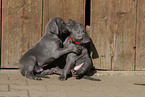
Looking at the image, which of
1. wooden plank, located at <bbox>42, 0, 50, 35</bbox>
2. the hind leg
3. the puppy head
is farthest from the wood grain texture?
the hind leg

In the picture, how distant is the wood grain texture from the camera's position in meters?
5.54

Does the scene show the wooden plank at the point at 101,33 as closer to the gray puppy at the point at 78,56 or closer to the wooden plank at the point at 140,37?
the gray puppy at the point at 78,56

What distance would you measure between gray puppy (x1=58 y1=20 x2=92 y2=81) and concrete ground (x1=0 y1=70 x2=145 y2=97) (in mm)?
217

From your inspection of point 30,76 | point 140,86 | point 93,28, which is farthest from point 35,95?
point 93,28

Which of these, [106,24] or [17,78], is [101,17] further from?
[17,78]

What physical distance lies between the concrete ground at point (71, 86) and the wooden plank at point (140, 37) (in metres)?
0.37

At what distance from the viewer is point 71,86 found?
4.45 meters

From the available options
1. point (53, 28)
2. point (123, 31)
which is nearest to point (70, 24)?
point (53, 28)

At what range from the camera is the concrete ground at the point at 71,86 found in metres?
3.97

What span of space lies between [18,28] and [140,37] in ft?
8.19

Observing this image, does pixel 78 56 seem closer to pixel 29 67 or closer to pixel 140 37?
pixel 29 67

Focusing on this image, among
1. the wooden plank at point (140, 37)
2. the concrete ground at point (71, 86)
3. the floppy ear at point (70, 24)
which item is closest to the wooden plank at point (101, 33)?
the concrete ground at point (71, 86)

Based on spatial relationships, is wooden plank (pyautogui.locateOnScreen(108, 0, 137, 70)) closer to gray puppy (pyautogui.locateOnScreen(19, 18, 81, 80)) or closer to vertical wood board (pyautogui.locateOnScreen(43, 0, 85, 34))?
vertical wood board (pyautogui.locateOnScreen(43, 0, 85, 34))

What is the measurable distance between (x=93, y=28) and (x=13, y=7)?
1668 millimetres
